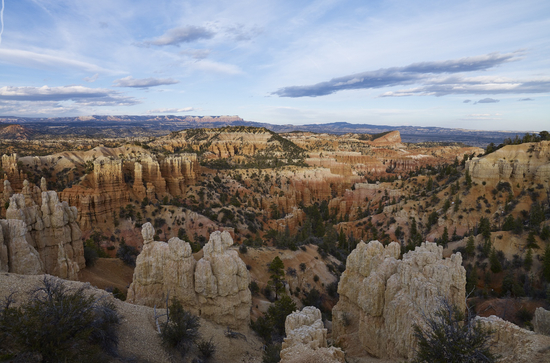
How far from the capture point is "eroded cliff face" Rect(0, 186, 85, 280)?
598 inches

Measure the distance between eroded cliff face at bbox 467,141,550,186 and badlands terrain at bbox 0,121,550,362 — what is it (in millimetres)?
182

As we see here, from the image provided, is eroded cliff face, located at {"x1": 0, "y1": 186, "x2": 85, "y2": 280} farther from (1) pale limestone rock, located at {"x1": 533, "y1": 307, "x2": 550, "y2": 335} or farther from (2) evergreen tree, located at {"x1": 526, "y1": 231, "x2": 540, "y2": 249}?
(2) evergreen tree, located at {"x1": 526, "y1": 231, "x2": 540, "y2": 249}

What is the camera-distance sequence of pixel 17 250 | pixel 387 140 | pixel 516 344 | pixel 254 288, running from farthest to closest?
pixel 387 140, pixel 254 288, pixel 17 250, pixel 516 344

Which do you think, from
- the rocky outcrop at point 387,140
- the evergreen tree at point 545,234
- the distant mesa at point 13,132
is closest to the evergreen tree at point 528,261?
the evergreen tree at point 545,234

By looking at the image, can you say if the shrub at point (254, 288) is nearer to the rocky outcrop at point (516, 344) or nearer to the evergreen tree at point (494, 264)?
the rocky outcrop at point (516, 344)

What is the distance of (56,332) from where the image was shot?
842 centimetres

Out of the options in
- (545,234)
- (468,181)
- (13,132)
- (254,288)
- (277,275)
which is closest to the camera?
(277,275)

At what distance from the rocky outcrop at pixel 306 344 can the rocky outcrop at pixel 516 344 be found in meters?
4.83

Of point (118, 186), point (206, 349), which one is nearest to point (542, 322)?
point (206, 349)

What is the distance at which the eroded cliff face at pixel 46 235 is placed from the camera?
49.8 feet

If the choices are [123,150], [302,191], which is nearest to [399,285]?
[302,191]

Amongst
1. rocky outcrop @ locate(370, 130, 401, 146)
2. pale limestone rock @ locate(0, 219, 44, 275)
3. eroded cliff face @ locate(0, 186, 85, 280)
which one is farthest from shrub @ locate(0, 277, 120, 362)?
rocky outcrop @ locate(370, 130, 401, 146)

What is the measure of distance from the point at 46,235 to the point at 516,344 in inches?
981

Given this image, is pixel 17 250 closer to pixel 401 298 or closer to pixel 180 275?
pixel 180 275
